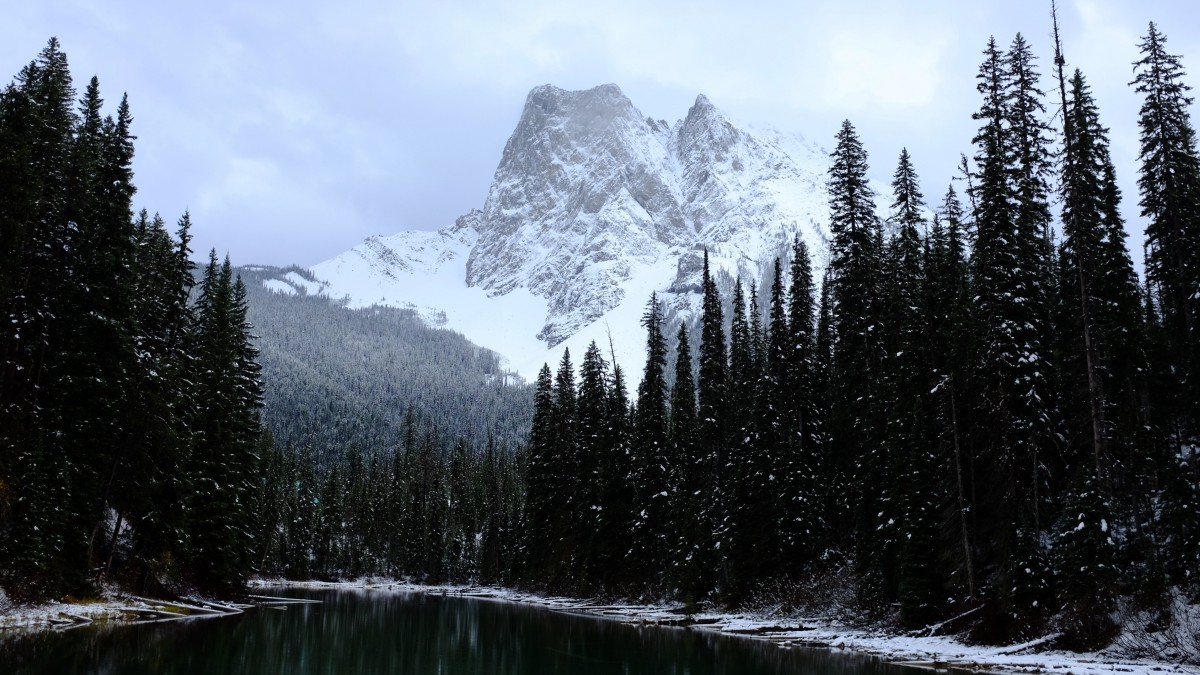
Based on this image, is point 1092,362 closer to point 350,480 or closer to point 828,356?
point 828,356

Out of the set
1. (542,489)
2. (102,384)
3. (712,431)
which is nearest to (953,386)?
(712,431)

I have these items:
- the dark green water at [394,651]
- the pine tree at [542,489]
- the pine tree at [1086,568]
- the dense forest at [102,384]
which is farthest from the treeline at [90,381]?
the pine tree at [1086,568]

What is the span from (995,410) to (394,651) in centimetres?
2325

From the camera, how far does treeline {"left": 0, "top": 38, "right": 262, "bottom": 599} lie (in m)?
31.3

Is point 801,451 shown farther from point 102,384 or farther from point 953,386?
point 102,384

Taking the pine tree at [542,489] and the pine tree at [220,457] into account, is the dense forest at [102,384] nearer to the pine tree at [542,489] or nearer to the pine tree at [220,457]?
the pine tree at [220,457]

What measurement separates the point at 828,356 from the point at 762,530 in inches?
489

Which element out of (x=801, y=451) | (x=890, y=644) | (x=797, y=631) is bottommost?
(x=797, y=631)

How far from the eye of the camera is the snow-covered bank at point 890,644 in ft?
75.9

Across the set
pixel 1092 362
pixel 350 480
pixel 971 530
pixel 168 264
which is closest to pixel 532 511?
pixel 168 264

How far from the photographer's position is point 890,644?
32.1m

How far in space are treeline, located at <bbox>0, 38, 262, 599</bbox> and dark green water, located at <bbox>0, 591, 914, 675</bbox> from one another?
4.17 meters

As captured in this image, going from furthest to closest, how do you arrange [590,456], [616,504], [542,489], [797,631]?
[542,489] → [590,456] → [616,504] → [797,631]

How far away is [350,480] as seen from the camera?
14988 centimetres
